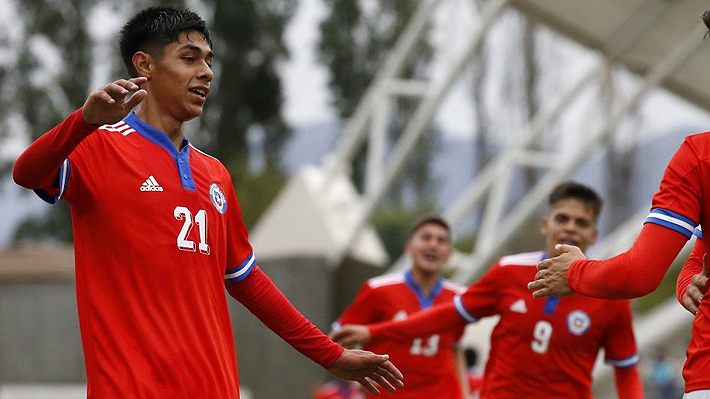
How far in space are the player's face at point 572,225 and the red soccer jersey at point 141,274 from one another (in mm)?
2709

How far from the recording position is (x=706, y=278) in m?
4.32

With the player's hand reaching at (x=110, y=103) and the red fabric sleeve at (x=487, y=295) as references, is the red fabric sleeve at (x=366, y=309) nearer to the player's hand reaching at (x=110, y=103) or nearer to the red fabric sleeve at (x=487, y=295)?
the red fabric sleeve at (x=487, y=295)

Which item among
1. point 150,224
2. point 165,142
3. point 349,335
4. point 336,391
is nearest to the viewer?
point 150,224

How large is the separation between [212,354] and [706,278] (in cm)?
189

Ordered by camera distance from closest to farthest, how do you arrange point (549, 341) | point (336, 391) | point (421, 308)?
point (549, 341) → point (421, 308) → point (336, 391)

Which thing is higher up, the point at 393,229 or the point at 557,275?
the point at 393,229

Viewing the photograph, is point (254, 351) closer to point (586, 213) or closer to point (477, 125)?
point (586, 213)

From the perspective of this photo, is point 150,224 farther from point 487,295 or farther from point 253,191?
point 253,191

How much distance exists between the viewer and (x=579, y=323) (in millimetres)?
6566

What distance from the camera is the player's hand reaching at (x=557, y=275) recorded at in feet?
14.1

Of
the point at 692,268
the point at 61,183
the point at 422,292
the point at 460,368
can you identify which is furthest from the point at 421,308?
the point at 61,183

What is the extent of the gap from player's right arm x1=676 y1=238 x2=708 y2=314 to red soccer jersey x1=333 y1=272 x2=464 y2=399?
133 inches

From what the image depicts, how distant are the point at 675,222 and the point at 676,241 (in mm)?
66

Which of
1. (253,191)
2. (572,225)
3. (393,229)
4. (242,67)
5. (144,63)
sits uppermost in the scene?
(242,67)
